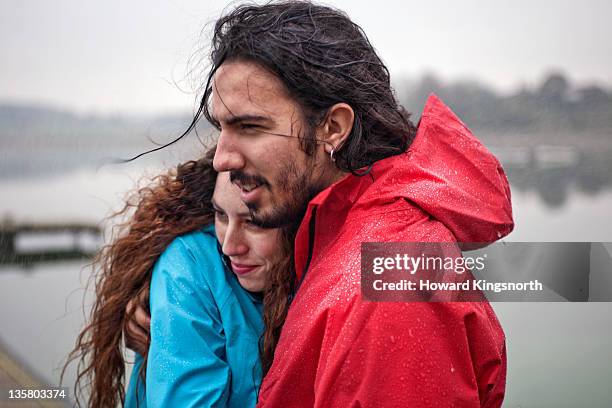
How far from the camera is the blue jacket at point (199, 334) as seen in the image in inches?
65.8

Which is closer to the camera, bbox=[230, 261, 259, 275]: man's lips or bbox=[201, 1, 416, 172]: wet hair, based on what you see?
bbox=[201, 1, 416, 172]: wet hair

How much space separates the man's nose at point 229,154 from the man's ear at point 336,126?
21 cm

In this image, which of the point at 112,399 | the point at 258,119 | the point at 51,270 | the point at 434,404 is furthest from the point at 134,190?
the point at 51,270

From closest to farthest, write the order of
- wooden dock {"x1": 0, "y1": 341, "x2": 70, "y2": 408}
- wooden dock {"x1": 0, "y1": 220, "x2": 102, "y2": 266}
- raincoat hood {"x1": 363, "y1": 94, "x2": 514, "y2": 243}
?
raincoat hood {"x1": 363, "y1": 94, "x2": 514, "y2": 243} < wooden dock {"x1": 0, "y1": 341, "x2": 70, "y2": 408} < wooden dock {"x1": 0, "y1": 220, "x2": 102, "y2": 266}

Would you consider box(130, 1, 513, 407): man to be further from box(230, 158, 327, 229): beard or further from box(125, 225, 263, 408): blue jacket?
box(125, 225, 263, 408): blue jacket

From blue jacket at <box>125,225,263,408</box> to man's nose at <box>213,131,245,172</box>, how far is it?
36 cm

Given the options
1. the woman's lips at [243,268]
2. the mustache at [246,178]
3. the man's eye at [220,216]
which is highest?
the mustache at [246,178]

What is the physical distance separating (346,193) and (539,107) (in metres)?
1.68

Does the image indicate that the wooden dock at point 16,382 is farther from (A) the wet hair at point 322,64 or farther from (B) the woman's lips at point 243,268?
(A) the wet hair at point 322,64

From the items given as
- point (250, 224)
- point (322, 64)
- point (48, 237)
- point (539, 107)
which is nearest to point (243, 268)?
point (250, 224)

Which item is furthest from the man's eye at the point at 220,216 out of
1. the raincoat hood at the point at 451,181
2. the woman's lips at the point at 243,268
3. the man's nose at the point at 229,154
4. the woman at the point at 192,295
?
the raincoat hood at the point at 451,181

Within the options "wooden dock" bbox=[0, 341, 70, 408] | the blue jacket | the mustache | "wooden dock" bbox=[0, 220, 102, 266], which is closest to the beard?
the mustache

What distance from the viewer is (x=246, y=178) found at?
1.71m

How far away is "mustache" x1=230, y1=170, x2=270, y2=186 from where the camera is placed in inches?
66.8
